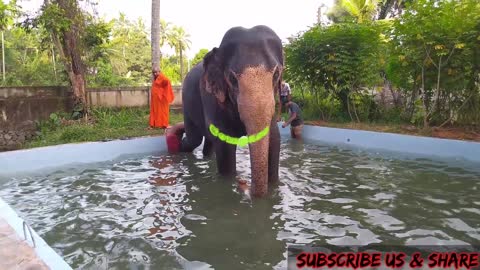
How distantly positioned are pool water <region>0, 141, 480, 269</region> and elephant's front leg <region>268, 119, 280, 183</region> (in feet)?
0.72

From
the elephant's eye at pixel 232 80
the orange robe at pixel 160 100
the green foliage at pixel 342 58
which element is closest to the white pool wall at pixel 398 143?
the green foliage at pixel 342 58

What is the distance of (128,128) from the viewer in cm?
1091

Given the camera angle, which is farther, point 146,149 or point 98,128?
point 98,128

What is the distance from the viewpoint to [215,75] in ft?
15.7

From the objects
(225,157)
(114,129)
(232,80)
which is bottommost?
(114,129)

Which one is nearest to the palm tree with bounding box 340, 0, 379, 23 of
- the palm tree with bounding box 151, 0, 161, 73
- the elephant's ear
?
the palm tree with bounding box 151, 0, 161, 73

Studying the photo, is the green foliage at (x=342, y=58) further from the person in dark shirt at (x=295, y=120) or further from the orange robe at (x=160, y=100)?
the orange robe at (x=160, y=100)

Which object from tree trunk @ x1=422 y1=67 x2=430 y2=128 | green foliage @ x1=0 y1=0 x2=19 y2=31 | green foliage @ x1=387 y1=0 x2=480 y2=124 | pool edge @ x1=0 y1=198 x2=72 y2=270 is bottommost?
pool edge @ x1=0 y1=198 x2=72 y2=270

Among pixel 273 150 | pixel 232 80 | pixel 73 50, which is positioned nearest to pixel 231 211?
pixel 273 150

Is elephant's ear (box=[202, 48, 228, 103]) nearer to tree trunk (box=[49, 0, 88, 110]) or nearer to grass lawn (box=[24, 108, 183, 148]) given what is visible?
grass lawn (box=[24, 108, 183, 148])

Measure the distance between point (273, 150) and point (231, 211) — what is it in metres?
1.03

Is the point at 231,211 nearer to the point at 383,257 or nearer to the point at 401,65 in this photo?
the point at 383,257

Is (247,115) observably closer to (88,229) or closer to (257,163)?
(257,163)

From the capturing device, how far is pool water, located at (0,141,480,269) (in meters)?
3.48
